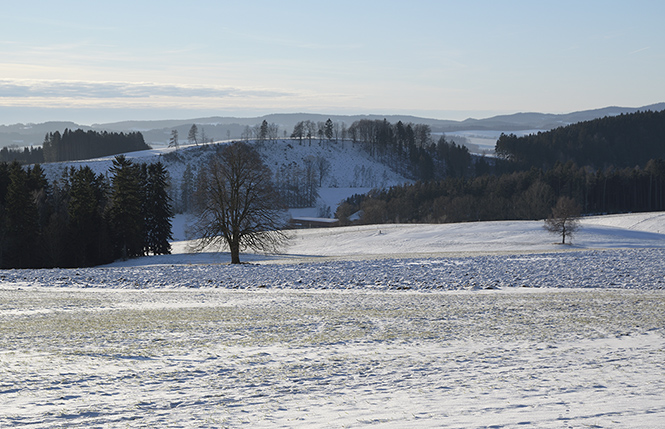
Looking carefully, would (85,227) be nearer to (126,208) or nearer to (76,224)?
(76,224)

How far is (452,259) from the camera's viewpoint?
34.3 metres

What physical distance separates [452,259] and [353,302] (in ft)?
52.3

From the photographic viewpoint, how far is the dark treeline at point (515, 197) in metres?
121

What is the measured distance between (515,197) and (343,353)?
4823 inches

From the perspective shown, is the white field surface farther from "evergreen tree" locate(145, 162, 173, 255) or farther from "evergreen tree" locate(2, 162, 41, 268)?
"evergreen tree" locate(145, 162, 173, 255)

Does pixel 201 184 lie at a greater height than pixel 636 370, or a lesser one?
greater

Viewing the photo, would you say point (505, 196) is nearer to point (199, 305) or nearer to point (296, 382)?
point (199, 305)

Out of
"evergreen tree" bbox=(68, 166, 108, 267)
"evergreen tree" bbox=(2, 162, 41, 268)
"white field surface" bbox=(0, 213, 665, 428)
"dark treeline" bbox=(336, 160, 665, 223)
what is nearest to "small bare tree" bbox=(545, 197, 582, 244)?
"white field surface" bbox=(0, 213, 665, 428)

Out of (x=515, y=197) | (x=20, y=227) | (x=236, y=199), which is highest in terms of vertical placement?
(x=515, y=197)

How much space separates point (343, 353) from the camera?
11.7 metres

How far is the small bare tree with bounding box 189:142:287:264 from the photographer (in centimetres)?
3934

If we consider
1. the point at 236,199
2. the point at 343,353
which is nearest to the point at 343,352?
the point at 343,353

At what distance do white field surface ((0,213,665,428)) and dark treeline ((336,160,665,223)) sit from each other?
90.3 metres

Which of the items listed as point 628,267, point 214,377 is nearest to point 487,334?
point 214,377
